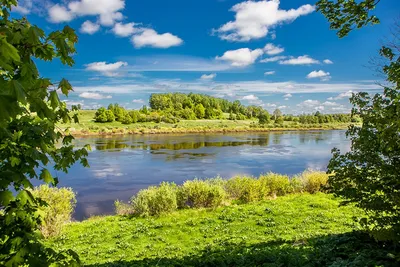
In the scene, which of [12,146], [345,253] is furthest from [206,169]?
[12,146]

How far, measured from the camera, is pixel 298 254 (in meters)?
6.79

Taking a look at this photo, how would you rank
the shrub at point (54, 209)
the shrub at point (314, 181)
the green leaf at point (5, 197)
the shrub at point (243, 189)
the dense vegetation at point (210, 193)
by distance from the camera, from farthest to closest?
1. the shrub at point (314, 181)
2. the shrub at point (243, 189)
3. the dense vegetation at point (210, 193)
4. the shrub at point (54, 209)
5. the green leaf at point (5, 197)

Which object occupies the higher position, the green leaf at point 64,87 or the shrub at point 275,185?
the green leaf at point 64,87

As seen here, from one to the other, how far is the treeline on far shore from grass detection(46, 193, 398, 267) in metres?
79.8

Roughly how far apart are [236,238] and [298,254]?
3.06m

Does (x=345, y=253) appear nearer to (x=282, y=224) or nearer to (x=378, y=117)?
(x=378, y=117)

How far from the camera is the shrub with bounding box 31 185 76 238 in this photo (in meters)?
10.8

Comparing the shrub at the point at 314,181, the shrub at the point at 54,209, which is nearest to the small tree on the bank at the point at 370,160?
the shrub at the point at 54,209

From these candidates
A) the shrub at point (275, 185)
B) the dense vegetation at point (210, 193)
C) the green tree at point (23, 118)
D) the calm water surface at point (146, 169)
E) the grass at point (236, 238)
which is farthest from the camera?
the calm water surface at point (146, 169)

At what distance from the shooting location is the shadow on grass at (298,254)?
18.1ft

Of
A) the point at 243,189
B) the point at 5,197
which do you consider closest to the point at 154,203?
the point at 243,189

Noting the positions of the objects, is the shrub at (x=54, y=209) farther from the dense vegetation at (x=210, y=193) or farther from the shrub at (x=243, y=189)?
the shrub at (x=243, y=189)

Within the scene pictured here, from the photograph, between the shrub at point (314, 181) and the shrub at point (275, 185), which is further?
the shrub at point (314, 181)

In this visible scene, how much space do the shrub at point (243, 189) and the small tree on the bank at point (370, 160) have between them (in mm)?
8965
